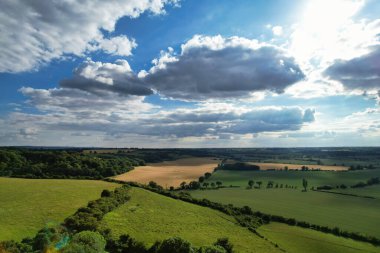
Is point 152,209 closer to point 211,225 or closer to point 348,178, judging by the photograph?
point 211,225

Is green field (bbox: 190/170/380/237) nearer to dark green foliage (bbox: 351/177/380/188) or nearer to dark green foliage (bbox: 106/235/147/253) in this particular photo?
dark green foliage (bbox: 351/177/380/188)

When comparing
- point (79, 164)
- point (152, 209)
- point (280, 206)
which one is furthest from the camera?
point (79, 164)

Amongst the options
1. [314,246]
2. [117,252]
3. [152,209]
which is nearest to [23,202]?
[152,209]

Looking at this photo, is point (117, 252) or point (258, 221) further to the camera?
point (258, 221)

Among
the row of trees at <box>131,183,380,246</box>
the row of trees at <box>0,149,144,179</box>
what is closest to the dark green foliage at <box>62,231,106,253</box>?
the row of trees at <box>131,183,380,246</box>

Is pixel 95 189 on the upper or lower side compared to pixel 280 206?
upper

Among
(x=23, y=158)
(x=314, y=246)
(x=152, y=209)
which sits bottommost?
(x=314, y=246)
